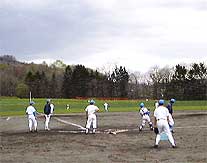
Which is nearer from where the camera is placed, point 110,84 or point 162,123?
point 162,123

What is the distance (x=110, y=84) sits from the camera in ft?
396

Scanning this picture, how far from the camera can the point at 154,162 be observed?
11273 millimetres

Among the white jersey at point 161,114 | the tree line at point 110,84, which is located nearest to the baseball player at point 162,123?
the white jersey at point 161,114

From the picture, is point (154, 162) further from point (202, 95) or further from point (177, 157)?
point (202, 95)

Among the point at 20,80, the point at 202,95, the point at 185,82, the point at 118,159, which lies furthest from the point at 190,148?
the point at 20,80

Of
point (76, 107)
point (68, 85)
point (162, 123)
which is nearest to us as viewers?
point (162, 123)

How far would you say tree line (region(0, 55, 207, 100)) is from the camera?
105875mm

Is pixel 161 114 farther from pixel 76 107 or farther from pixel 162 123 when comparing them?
pixel 76 107

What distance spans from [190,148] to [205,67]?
340 ft

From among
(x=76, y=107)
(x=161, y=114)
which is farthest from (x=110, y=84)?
(x=161, y=114)

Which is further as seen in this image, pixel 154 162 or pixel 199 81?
pixel 199 81

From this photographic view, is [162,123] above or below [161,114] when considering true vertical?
below

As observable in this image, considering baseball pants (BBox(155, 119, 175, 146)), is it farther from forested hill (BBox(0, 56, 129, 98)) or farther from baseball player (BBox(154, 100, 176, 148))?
forested hill (BBox(0, 56, 129, 98))

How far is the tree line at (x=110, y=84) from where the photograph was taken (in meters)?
106
